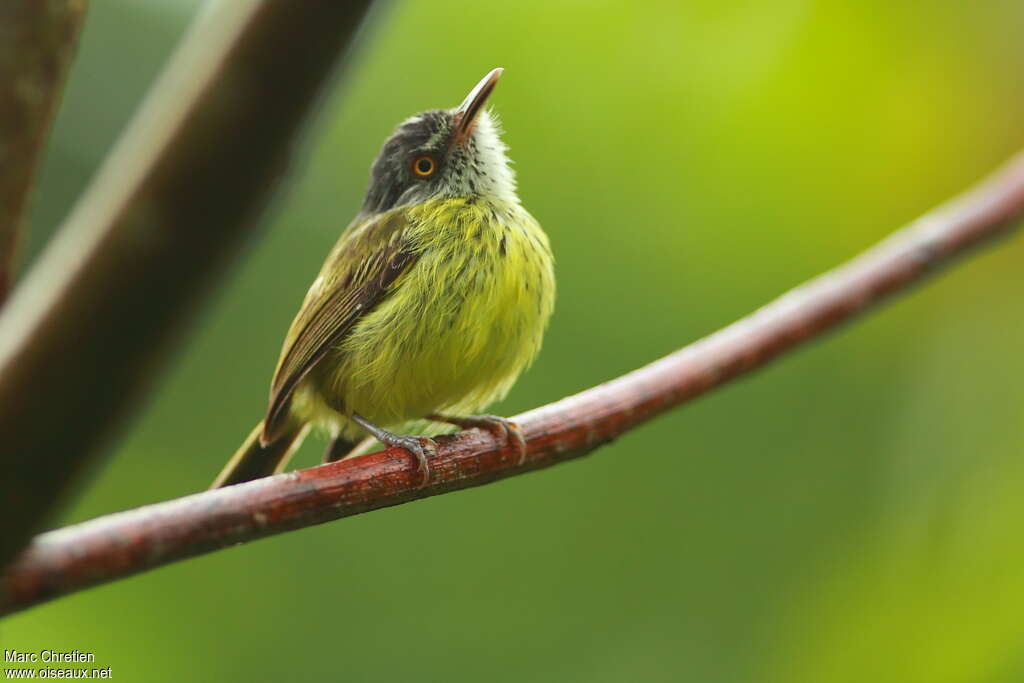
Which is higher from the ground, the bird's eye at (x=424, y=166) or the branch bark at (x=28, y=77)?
the bird's eye at (x=424, y=166)

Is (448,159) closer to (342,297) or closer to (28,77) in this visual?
(342,297)

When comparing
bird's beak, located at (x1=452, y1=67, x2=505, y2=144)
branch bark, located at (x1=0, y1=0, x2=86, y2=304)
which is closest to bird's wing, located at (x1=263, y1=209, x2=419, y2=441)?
bird's beak, located at (x1=452, y1=67, x2=505, y2=144)

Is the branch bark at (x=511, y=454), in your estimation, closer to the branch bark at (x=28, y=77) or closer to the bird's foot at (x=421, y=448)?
the bird's foot at (x=421, y=448)

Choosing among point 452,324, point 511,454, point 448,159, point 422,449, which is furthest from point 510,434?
point 448,159

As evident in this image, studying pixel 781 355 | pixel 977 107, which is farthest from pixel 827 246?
pixel 781 355

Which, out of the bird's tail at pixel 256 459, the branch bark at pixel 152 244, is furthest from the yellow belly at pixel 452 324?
the branch bark at pixel 152 244
